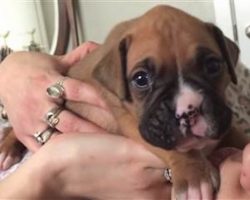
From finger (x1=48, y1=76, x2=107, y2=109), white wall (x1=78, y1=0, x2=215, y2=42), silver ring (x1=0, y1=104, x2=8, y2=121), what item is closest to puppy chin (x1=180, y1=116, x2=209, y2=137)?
finger (x1=48, y1=76, x2=107, y2=109)

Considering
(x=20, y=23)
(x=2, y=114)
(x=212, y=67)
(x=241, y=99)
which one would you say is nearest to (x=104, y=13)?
(x=20, y=23)

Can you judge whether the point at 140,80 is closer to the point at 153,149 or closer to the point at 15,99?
the point at 153,149

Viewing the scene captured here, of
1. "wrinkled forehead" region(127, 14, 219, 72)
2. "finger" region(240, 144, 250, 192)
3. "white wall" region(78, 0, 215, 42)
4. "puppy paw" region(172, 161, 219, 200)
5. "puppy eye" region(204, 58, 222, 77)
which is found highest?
"wrinkled forehead" region(127, 14, 219, 72)

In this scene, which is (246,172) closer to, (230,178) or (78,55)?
(230,178)

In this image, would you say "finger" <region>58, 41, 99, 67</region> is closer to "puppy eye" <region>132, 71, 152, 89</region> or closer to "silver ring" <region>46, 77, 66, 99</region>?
"silver ring" <region>46, 77, 66, 99</region>

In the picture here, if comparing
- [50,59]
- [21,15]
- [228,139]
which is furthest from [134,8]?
[228,139]
